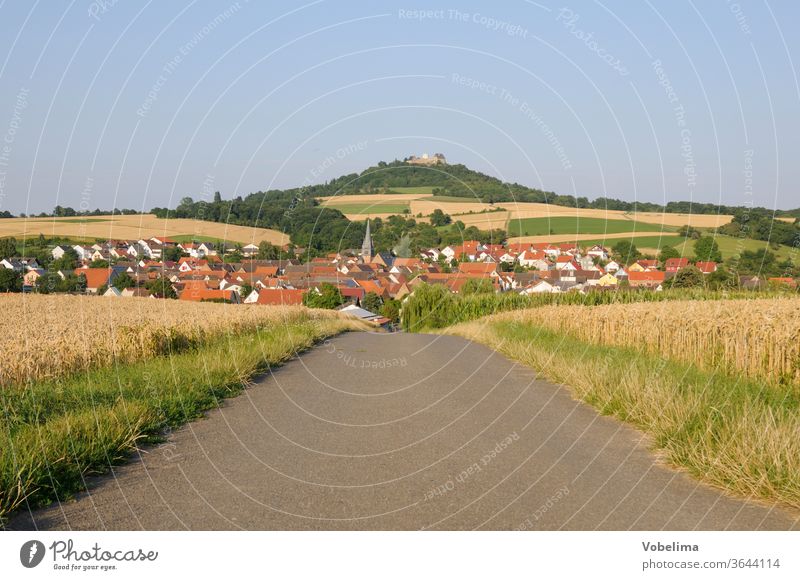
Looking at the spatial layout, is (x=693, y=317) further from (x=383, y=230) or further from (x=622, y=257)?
(x=383, y=230)

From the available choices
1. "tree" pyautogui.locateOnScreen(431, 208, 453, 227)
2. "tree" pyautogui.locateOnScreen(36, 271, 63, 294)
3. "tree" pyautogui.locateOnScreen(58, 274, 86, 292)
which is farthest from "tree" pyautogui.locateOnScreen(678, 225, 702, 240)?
"tree" pyautogui.locateOnScreen(36, 271, 63, 294)

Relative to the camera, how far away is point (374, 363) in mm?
16891

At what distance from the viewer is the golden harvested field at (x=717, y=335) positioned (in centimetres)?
1124

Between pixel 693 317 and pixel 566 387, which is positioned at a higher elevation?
pixel 693 317

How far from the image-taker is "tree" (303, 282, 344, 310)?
63.4 m

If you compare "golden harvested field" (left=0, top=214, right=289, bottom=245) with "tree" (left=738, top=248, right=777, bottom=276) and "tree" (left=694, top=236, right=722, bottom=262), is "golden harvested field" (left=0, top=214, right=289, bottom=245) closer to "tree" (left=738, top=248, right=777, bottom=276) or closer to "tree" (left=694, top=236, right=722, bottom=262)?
"tree" (left=694, top=236, right=722, bottom=262)

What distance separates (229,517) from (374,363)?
1146 centimetres

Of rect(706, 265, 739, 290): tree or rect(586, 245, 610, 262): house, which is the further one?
rect(586, 245, 610, 262): house

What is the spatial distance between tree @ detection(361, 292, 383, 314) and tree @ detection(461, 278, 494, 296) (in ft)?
65.7

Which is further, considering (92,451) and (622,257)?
(622,257)

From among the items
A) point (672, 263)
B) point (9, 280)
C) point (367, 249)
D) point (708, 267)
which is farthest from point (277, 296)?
→ point (708, 267)

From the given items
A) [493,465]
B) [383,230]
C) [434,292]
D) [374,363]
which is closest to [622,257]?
[434,292]

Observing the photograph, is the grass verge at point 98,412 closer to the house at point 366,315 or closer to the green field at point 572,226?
the house at point 366,315

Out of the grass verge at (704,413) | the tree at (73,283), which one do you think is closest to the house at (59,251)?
the tree at (73,283)
